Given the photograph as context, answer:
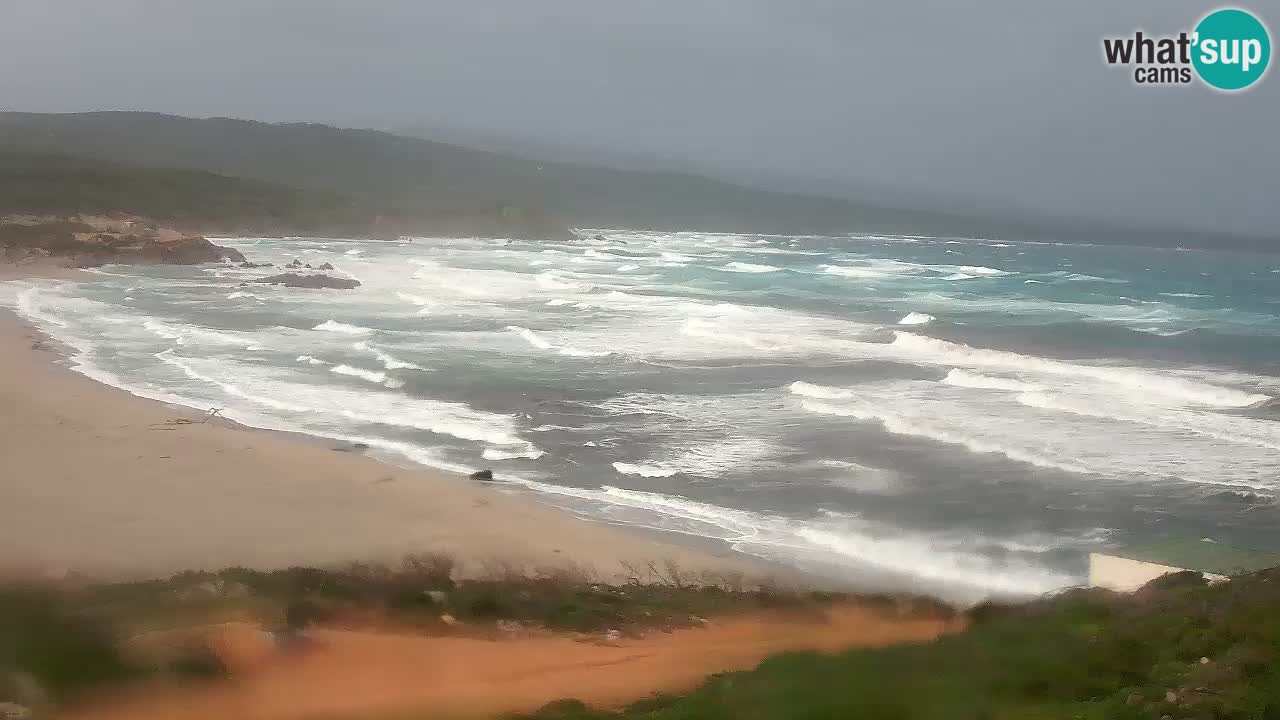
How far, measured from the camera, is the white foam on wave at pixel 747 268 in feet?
202

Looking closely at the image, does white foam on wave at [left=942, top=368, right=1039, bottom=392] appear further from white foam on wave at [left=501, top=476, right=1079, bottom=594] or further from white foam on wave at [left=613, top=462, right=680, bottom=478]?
white foam on wave at [left=501, top=476, right=1079, bottom=594]

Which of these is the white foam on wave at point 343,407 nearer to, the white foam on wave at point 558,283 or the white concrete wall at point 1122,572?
the white concrete wall at point 1122,572

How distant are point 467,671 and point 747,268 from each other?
56405 millimetres

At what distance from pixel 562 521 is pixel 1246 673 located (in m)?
8.50

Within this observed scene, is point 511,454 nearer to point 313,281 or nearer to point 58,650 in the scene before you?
point 58,650

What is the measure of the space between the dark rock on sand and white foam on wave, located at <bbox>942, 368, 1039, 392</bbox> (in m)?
25.6

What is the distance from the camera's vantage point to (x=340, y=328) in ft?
101

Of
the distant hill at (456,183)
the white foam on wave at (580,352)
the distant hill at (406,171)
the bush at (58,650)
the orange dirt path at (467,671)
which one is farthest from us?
the distant hill at (406,171)

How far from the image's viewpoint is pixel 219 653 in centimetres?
776

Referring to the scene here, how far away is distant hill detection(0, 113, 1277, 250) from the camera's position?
327ft

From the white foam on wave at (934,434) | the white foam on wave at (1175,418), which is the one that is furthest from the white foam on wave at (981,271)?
the white foam on wave at (934,434)

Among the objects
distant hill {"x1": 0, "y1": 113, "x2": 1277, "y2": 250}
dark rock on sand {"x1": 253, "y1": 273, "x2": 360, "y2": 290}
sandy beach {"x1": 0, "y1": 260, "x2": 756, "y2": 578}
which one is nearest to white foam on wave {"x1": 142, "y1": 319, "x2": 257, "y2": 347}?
sandy beach {"x1": 0, "y1": 260, "x2": 756, "y2": 578}

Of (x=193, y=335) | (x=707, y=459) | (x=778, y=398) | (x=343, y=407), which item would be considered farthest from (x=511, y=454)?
(x=193, y=335)

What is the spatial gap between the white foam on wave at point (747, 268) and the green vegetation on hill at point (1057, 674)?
2104 inches
